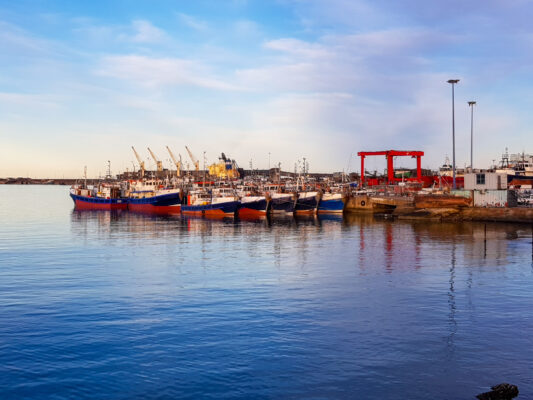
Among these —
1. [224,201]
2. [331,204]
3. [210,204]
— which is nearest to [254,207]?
[224,201]

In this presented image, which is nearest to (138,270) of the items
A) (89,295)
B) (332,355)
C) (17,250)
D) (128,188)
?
(89,295)

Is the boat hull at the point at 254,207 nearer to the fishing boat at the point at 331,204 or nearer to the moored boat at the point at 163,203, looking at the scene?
the fishing boat at the point at 331,204

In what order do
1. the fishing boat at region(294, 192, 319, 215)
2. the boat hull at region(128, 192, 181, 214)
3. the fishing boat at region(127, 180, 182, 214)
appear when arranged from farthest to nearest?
the fishing boat at region(127, 180, 182, 214) → the boat hull at region(128, 192, 181, 214) → the fishing boat at region(294, 192, 319, 215)

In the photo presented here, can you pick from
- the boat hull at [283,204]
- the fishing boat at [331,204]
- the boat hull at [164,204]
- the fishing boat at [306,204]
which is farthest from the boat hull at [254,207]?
the boat hull at [164,204]

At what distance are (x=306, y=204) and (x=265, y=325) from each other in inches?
3233

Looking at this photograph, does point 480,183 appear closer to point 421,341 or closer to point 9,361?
point 421,341

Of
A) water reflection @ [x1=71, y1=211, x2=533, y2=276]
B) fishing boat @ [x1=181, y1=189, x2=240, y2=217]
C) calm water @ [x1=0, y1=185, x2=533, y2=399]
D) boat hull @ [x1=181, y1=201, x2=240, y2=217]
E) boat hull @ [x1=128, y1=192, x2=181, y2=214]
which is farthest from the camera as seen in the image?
boat hull @ [x1=128, y1=192, x2=181, y2=214]

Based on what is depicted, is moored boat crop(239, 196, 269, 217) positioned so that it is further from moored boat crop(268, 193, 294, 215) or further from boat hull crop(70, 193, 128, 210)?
boat hull crop(70, 193, 128, 210)

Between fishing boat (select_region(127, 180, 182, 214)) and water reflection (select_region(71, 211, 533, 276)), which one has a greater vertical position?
fishing boat (select_region(127, 180, 182, 214))

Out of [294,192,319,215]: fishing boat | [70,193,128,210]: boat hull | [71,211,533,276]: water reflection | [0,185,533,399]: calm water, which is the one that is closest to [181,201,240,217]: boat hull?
[294,192,319,215]: fishing boat

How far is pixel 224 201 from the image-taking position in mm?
92062

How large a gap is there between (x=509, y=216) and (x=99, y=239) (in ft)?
166

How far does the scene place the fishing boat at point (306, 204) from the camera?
101 m

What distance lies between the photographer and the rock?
12.9 meters
